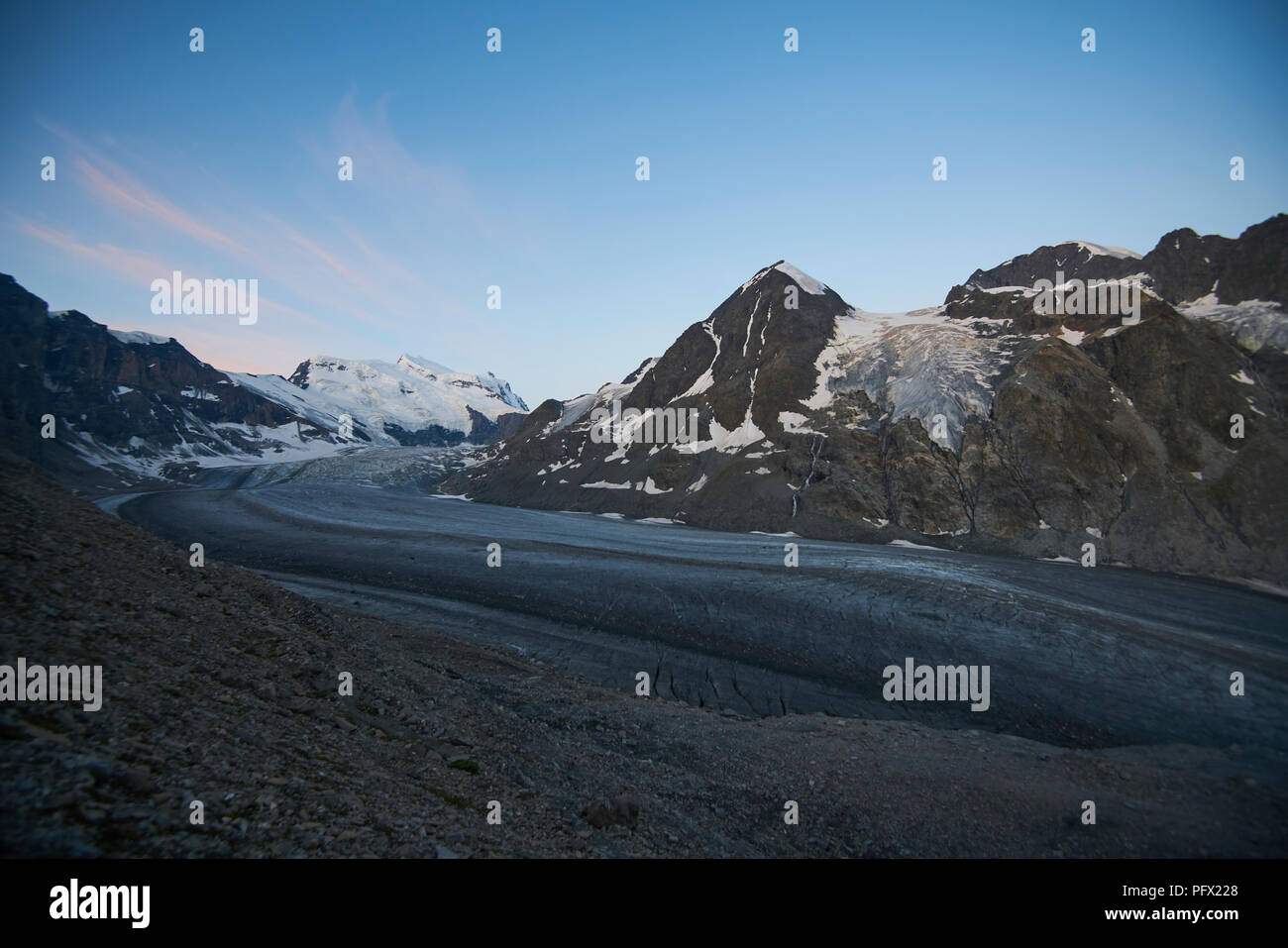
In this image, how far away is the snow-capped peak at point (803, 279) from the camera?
397 ft

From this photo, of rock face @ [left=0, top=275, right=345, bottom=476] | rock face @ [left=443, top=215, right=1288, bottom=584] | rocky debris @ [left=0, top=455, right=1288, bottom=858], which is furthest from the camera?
rock face @ [left=0, top=275, right=345, bottom=476]

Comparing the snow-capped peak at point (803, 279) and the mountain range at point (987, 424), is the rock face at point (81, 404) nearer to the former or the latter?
the mountain range at point (987, 424)

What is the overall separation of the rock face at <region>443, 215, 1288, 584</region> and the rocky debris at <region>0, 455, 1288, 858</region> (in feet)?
168

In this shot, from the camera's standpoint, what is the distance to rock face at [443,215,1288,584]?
5847 centimetres

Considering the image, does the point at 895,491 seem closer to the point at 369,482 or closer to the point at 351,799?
the point at 351,799

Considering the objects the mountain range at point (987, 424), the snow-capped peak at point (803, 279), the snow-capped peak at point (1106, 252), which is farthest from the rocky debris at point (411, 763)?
the snow-capped peak at point (1106, 252)

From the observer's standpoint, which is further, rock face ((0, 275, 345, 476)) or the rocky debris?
rock face ((0, 275, 345, 476))

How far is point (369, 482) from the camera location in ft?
488

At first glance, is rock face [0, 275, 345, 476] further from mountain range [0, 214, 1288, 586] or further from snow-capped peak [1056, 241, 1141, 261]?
snow-capped peak [1056, 241, 1141, 261]

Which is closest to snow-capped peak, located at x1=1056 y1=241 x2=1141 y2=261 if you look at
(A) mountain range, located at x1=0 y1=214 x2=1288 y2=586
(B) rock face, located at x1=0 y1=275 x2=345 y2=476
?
(A) mountain range, located at x1=0 y1=214 x2=1288 y2=586

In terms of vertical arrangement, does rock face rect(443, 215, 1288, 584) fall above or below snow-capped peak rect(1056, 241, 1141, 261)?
below

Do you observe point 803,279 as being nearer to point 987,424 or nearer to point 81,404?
point 987,424
